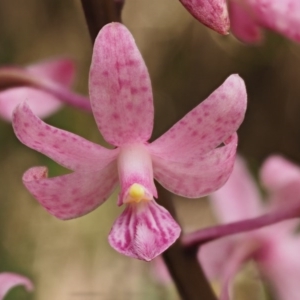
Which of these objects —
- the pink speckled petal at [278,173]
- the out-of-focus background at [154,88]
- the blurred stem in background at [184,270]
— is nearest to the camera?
the blurred stem in background at [184,270]

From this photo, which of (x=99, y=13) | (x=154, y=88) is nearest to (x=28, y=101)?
(x=99, y=13)

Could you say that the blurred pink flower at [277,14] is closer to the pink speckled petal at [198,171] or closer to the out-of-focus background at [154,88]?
the pink speckled petal at [198,171]

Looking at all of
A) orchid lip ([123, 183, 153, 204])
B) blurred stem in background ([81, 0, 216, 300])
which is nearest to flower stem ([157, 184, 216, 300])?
blurred stem in background ([81, 0, 216, 300])

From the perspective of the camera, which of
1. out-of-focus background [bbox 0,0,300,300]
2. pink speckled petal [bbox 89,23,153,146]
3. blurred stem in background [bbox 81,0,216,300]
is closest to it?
pink speckled petal [bbox 89,23,153,146]

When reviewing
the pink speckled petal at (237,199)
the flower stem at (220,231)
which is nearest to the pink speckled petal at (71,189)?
the flower stem at (220,231)

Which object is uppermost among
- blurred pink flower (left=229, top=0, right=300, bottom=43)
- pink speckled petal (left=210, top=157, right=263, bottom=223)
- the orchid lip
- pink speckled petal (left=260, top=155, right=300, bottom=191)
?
blurred pink flower (left=229, top=0, right=300, bottom=43)

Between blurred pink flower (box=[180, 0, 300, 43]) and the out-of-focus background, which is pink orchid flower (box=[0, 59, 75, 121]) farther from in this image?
the out-of-focus background

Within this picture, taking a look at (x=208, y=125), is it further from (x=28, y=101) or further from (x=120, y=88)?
(x=28, y=101)
